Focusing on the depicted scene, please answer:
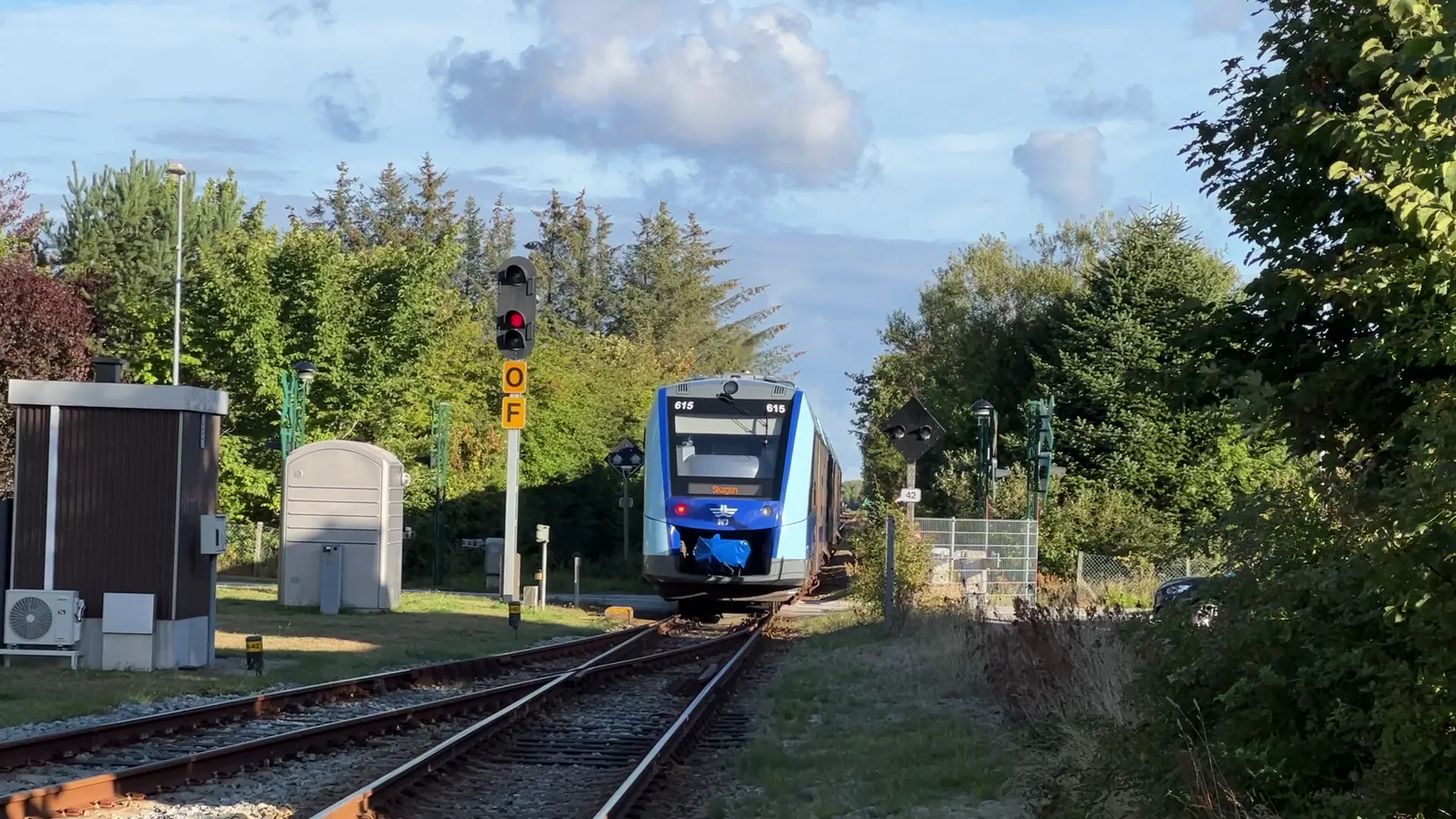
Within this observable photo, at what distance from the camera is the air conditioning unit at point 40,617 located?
15695mm

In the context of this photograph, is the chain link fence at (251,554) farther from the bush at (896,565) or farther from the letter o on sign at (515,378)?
the bush at (896,565)

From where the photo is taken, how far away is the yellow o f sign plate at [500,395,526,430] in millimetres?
23078

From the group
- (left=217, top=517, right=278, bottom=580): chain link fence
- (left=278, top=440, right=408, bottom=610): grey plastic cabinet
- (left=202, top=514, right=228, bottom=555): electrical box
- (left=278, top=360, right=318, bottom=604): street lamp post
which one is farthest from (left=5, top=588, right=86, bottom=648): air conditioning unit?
(left=217, top=517, right=278, bottom=580): chain link fence

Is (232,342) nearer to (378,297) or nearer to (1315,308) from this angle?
(378,297)

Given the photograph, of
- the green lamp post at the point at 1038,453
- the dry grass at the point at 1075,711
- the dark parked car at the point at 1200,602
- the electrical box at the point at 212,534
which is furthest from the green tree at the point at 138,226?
the dark parked car at the point at 1200,602

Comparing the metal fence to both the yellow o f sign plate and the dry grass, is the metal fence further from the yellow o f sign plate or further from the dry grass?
the dry grass

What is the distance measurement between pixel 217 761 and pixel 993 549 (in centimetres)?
2208

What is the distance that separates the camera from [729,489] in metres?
22.9

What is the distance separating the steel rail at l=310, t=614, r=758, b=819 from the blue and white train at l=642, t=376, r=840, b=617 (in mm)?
4025

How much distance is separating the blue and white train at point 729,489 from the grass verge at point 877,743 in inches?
143

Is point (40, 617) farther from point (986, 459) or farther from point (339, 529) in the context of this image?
point (986, 459)

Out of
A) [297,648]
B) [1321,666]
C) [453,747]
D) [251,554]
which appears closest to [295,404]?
[251,554]

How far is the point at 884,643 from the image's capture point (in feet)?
65.3

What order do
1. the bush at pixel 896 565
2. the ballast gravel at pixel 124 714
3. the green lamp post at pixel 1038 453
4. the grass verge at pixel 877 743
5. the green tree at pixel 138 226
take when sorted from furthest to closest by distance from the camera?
the green tree at pixel 138 226
the green lamp post at pixel 1038 453
the bush at pixel 896 565
the ballast gravel at pixel 124 714
the grass verge at pixel 877 743
